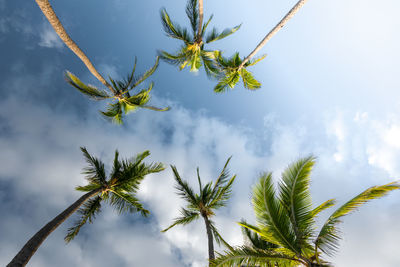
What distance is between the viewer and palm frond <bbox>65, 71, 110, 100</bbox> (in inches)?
242

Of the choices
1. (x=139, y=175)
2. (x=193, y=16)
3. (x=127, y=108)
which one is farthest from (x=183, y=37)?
(x=139, y=175)

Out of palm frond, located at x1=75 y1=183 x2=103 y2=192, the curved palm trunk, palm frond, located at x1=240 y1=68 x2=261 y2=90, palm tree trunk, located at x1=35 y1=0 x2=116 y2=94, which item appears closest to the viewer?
palm tree trunk, located at x1=35 y1=0 x2=116 y2=94

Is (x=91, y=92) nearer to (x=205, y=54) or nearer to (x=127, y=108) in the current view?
(x=127, y=108)

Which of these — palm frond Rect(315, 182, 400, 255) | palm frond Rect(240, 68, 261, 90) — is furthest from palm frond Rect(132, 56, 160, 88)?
palm frond Rect(315, 182, 400, 255)

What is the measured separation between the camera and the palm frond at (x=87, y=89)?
6.14 meters

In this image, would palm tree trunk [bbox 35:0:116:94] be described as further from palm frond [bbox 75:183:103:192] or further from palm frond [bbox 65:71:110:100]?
palm frond [bbox 75:183:103:192]

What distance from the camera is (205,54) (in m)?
9.20

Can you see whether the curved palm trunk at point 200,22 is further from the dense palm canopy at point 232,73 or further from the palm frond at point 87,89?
the palm frond at point 87,89

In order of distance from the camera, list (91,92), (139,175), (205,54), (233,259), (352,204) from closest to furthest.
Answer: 1. (352,204)
2. (233,259)
3. (91,92)
4. (205,54)
5. (139,175)

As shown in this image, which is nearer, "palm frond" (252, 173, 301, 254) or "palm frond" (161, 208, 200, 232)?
"palm frond" (252, 173, 301, 254)

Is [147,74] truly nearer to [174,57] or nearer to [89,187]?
[174,57]

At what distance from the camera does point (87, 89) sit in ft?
21.2

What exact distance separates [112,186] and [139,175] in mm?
1308

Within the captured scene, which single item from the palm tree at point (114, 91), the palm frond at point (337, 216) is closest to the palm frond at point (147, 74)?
the palm tree at point (114, 91)
